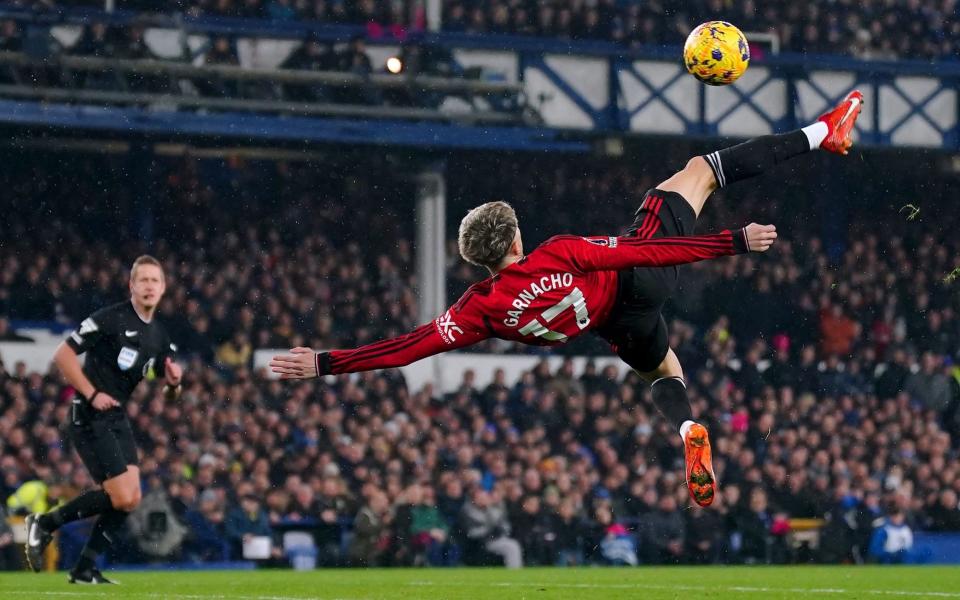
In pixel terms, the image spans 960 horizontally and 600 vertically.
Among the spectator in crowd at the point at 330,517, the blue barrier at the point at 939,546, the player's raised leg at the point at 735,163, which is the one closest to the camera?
the player's raised leg at the point at 735,163

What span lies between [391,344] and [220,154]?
15.0m

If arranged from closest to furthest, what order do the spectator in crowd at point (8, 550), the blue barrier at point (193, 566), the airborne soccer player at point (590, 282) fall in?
the airborne soccer player at point (590, 282) < the spectator in crowd at point (8, 550) < the blue barrier at point (193, 566)

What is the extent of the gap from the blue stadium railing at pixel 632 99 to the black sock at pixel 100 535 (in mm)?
10310

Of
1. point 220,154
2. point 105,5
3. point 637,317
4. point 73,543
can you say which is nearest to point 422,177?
point 220,154

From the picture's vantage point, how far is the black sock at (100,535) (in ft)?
34.0

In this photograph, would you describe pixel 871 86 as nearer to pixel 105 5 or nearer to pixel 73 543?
pixel 105 5

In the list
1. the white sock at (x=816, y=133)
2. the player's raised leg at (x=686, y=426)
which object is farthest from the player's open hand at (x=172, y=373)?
the white sock at (x=816, y=133)

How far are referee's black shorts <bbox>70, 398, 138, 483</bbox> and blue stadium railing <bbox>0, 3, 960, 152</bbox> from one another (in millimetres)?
10266

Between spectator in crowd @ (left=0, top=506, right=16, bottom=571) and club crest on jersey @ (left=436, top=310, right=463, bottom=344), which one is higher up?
club crest on jersey @ (left=436, top=310, right=463, bottom=344)

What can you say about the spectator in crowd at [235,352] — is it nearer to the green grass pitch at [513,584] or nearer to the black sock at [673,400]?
the green grass pitch at [513,584]

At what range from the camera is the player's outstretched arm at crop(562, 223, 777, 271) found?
23.4 feet

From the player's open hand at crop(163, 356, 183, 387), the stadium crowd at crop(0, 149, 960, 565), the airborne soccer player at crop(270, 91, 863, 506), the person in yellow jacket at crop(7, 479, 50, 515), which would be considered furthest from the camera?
the stadium crowd at crop(0, 149, 960, 565)

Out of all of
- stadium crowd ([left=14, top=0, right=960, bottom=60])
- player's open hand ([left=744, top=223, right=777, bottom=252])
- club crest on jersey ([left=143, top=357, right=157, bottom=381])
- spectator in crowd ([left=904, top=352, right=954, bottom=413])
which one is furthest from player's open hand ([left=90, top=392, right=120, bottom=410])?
spectator in crowd ([left=904, top=352, right=954, bottom=413])

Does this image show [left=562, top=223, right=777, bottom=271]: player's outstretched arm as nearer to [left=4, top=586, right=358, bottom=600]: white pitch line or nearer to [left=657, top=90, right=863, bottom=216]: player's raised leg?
[left=657, top=90, right=863, bottom=216]: player's raised leg
